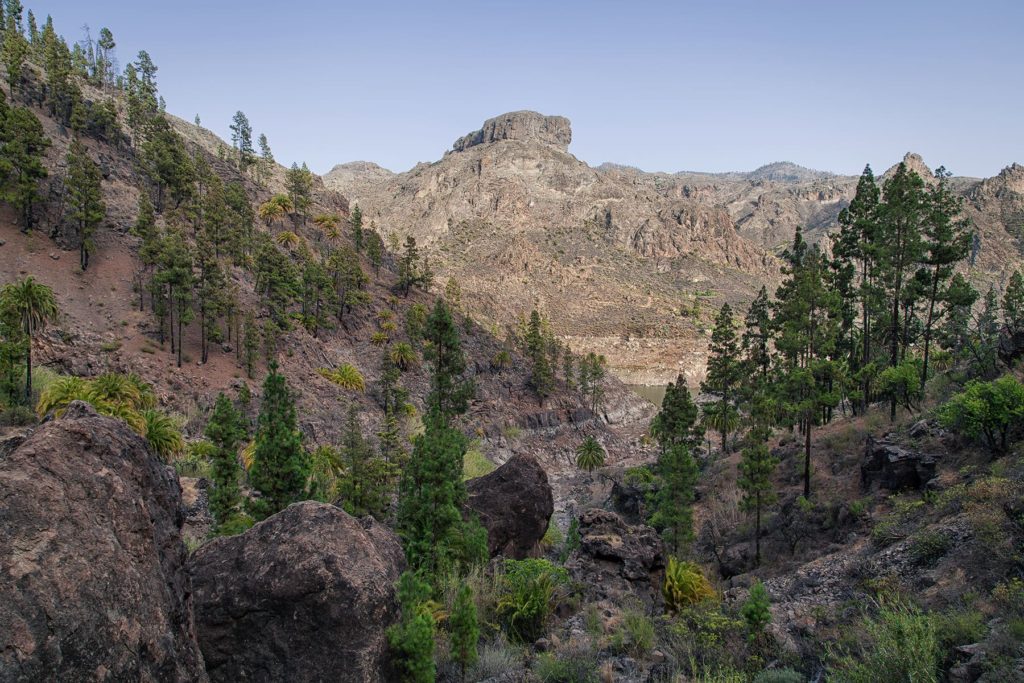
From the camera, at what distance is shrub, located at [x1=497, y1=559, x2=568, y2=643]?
905 centimetres

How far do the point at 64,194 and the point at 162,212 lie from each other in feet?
29.9

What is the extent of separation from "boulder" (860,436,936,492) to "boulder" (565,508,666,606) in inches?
342

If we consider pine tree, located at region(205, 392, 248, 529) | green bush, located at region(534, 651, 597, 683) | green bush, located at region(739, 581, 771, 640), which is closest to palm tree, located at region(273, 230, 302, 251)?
pine tree, located at region(205, 392, 248, 529)

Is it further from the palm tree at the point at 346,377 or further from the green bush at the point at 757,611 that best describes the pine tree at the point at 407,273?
the green bush at the point at 757,611

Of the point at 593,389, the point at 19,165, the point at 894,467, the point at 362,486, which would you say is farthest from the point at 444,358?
the point at 593,389

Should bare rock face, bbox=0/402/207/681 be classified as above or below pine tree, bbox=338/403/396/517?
above

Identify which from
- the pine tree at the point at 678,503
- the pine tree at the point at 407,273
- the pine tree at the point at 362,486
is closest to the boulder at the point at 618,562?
the pine tree at the point at 678,503

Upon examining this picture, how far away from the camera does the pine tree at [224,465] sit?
16.5 m

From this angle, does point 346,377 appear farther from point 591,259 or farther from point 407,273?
point 591,259

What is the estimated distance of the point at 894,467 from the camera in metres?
17.8

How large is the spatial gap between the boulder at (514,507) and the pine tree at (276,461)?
558 cm

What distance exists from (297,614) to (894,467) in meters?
19.2

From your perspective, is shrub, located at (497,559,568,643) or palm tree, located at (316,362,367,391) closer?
shrub, located at (497,559,568,643)

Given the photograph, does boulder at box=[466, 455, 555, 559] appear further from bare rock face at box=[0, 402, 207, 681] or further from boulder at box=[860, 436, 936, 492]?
bare rock face at box=[0, 402, 207, 681]
